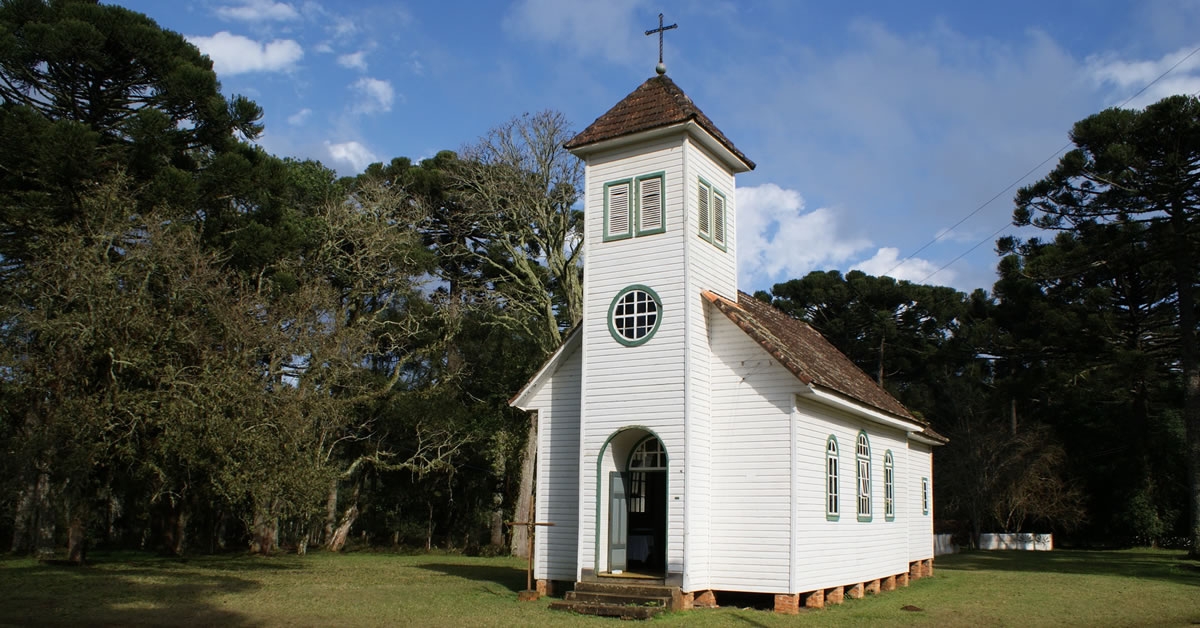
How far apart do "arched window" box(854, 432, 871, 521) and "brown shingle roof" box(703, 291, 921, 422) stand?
908 mm

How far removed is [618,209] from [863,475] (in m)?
8.32

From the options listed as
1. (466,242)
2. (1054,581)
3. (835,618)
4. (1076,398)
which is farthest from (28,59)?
(1076,398)

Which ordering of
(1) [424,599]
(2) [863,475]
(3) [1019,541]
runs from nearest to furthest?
(1) [424,599], (2) [863,475], (3) [1019,541]

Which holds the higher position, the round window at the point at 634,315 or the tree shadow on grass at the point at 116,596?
the round window at the point at 634,315

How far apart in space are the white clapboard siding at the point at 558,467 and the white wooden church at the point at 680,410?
0.03 metres

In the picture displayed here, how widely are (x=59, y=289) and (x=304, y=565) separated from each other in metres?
10.6

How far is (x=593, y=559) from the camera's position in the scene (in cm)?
1647

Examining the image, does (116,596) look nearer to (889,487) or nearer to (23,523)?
(23,523)

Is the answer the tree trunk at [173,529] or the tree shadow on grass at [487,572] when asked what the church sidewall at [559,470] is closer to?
the tree shadow on grass at [487,572]

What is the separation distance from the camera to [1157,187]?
1176 inches

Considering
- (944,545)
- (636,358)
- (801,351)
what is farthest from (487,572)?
(944,545)

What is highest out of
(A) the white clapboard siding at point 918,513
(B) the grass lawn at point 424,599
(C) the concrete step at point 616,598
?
(A) the white clapboard siding at point 918,513

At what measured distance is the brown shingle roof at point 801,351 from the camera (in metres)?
16.4

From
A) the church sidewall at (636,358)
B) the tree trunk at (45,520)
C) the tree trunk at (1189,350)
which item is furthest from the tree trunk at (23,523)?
the tree trunk at (1189,350)
